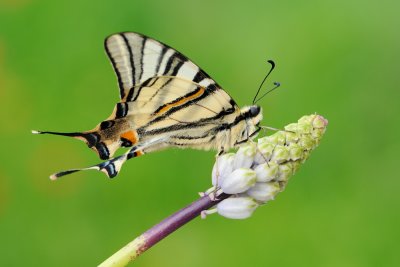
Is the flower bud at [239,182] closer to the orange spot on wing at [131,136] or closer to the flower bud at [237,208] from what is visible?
the flower bud at [237,208]

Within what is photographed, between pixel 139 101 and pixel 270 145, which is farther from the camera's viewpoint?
pixel 139 101

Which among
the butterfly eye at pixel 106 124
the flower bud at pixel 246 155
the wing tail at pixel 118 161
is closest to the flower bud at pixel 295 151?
the flower bud at pixel 246 155

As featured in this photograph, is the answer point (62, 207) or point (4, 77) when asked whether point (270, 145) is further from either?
point (4, 77)

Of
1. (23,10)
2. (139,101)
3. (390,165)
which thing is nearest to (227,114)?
(139,101)

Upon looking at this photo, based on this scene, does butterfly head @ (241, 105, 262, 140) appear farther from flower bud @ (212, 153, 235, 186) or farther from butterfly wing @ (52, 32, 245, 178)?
flower bud @ (212, 153, 235, 186)

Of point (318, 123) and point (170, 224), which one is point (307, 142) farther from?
point (170, 224)

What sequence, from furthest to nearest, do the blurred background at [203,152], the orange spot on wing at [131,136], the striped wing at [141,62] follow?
the blurred background at [203,152] → the orange spot on wing at [131,136] → the striped wing at [141,62]

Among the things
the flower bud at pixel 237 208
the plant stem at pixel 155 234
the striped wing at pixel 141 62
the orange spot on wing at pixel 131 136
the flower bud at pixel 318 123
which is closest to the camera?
the plant stem at pixel 155 234
